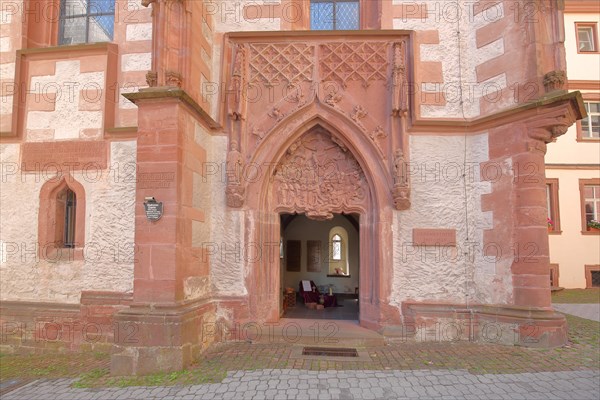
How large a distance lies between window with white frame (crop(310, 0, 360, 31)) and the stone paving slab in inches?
316

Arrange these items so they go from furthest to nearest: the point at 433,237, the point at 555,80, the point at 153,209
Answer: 1. the point at 433,237
2. the point at 555,80
3. the point at 153,209

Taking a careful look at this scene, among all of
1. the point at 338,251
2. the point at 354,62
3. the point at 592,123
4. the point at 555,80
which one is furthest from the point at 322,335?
the point at 592,123

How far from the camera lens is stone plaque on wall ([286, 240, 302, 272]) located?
522 inches

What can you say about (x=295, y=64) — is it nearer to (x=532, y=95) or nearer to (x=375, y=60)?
(x=375, y=60)

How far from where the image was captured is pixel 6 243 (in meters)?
7.25

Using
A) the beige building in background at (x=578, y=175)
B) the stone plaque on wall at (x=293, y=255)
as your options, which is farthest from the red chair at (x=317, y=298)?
the beige building in background at (x=578, y=175)

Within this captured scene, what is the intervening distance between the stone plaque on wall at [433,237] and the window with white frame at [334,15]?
4216 mm

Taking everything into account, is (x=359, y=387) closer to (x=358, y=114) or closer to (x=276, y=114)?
(x=358, y=114)

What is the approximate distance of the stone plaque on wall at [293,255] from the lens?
1326 cm

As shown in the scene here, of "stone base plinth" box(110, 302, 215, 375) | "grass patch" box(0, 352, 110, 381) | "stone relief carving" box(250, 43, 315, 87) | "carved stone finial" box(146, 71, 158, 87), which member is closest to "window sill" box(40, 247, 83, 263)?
"grass patch" box(0, 352, 110, 381)

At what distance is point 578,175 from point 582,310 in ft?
26.5

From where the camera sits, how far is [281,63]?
7.49 m

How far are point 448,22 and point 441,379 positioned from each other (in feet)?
19.6

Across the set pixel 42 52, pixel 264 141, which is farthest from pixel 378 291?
pixel 42 52
